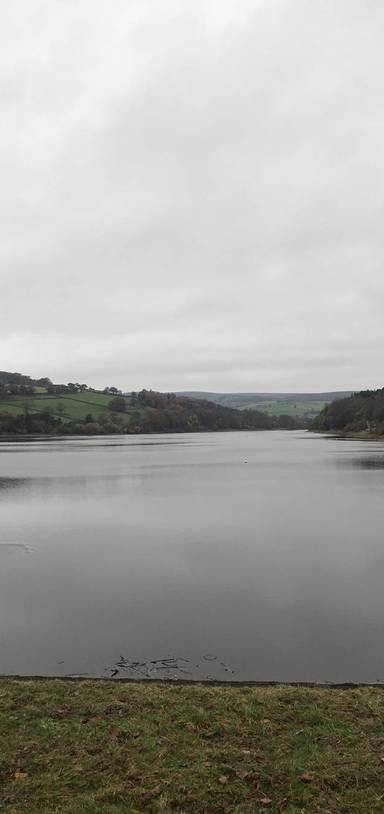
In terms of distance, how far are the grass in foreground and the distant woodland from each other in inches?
4594

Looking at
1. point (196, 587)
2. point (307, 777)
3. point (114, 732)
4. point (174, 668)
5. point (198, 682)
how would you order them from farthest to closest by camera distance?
point (196, 587) < point (174, 668) < point (198, 682) < point (114, 732) < point (307, 777)

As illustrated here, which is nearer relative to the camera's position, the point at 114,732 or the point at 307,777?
the point at 307,777

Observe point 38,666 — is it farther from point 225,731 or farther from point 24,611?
point 225,731

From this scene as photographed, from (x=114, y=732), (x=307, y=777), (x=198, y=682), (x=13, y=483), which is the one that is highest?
(x=307, y=777)

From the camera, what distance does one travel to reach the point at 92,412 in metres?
134

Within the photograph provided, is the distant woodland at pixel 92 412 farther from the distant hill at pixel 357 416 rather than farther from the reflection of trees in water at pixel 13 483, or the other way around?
the reflection of trees in water at pixel 13 483

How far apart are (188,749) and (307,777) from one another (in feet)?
3.91

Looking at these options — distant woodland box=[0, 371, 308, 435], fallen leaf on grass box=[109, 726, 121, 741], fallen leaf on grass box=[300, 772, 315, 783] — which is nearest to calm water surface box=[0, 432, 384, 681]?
fallen leaf on grass box=[109, 726, 121, 741]

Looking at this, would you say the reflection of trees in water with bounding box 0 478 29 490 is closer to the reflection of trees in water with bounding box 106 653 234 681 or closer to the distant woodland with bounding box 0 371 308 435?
the reflection of trees in water with bounding box 106 653 234 681

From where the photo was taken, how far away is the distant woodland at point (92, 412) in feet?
400

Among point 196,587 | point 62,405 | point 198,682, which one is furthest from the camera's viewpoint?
point 62,405

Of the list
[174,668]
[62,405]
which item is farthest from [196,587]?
[62,405]

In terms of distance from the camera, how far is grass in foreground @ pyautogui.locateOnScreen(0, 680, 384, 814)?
4.43 m

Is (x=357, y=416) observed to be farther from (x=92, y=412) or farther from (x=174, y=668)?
(x=174, y=668)
